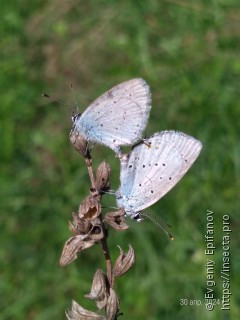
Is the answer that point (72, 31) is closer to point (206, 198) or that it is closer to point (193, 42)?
point (193, 42)

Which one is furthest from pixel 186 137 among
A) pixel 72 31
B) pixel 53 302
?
pixel 72 31

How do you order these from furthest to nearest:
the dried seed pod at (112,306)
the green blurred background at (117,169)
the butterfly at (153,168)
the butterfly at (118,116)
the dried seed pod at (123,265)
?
the green blurred background at (117,169), the butterfly at (118,116), the butterfly at (153,168), the dried seed pod at (123,265), the dried seed pod at (112,306)

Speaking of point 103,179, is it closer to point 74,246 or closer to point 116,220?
point 116,220

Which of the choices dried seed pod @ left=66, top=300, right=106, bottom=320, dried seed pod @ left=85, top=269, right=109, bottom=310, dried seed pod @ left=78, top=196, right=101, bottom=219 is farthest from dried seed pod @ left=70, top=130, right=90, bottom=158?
dried seed pod @ left=66, top=300, right=106, bottom=320

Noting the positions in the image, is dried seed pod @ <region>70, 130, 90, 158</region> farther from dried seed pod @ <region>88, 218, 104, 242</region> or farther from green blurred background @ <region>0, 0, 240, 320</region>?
green blurred background @ <region>0, 0, 240, 320</region>

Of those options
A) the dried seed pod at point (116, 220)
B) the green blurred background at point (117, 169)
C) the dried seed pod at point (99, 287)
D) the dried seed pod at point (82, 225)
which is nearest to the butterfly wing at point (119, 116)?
the dried seed pod at point (116, 220)

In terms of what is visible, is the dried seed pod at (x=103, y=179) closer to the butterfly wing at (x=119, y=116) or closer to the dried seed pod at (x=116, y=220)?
the dried seed pod at (x=116, y=220)
